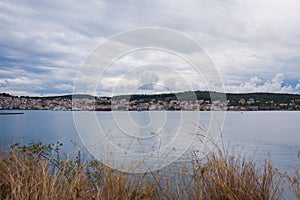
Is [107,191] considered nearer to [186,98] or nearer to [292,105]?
[186,98]

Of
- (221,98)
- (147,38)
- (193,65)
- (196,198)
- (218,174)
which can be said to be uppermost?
(147,38)

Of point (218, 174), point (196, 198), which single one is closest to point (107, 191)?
point (196, 198)

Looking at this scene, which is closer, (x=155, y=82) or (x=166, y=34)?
(x=166, y=34)

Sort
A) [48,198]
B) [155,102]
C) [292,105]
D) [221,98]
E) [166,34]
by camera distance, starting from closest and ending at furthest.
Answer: [48,198]
[166,34]
[221,98]
[155,102]
[292,105]

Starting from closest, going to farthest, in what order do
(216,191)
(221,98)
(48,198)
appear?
(48,198), (216,191), (221,98)

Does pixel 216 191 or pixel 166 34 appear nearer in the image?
pixel 216 191

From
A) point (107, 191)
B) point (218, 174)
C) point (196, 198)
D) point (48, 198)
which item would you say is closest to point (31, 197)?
point (48, 198)

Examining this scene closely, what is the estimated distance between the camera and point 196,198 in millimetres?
3838

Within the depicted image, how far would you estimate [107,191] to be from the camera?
3889mm

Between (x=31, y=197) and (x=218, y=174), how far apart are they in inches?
85.0

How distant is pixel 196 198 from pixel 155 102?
9.17 meters

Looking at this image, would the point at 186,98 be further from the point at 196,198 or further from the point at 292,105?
the point at 292,105

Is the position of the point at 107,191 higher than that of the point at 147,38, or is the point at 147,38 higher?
the point at 147,38

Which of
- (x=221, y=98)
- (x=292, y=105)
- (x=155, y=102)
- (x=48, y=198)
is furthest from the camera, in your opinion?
(x=292, y=105)
